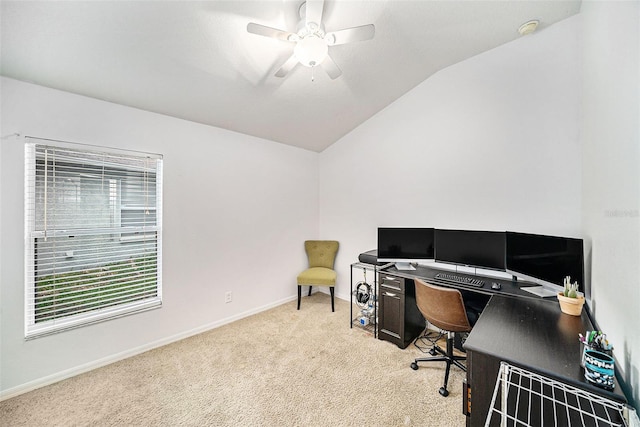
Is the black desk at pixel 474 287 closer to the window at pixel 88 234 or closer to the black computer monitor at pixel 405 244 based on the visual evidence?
the black computer monitor at pixel 405 244

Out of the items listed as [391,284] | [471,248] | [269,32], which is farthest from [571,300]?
[269,32]

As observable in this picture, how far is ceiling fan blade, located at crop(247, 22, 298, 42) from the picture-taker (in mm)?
1480

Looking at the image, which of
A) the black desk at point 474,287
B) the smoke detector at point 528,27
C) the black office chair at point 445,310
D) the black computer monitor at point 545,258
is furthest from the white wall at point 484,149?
the black office chair at point 445,310

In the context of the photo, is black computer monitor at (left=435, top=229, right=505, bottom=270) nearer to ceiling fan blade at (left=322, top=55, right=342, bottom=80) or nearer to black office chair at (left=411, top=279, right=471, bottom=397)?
black office chair at (left=411, top=279, right=471, bottom=397)

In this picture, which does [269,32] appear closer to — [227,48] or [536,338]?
[227,48]

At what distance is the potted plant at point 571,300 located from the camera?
1.57 metres

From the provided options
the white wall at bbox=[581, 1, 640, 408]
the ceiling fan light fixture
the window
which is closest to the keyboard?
the white wall at bbox=[581, 1, 640, 408]

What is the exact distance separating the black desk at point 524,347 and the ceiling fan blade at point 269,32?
2.06 meters

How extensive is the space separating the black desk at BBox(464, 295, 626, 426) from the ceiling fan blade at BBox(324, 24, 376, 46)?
6.19 ft

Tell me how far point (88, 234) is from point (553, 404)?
3295 mm

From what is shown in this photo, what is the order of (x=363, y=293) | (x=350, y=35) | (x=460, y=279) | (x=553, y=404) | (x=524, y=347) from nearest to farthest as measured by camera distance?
(x=553, y=404) → (x=524, y=347) → (x=350, y=35) → (x=460, y=279) → (x=363, y=293)

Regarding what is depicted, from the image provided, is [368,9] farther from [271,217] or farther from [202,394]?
[202,394]

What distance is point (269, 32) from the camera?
1524 millimetres

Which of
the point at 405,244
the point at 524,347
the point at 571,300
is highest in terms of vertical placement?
the point at 405,244
